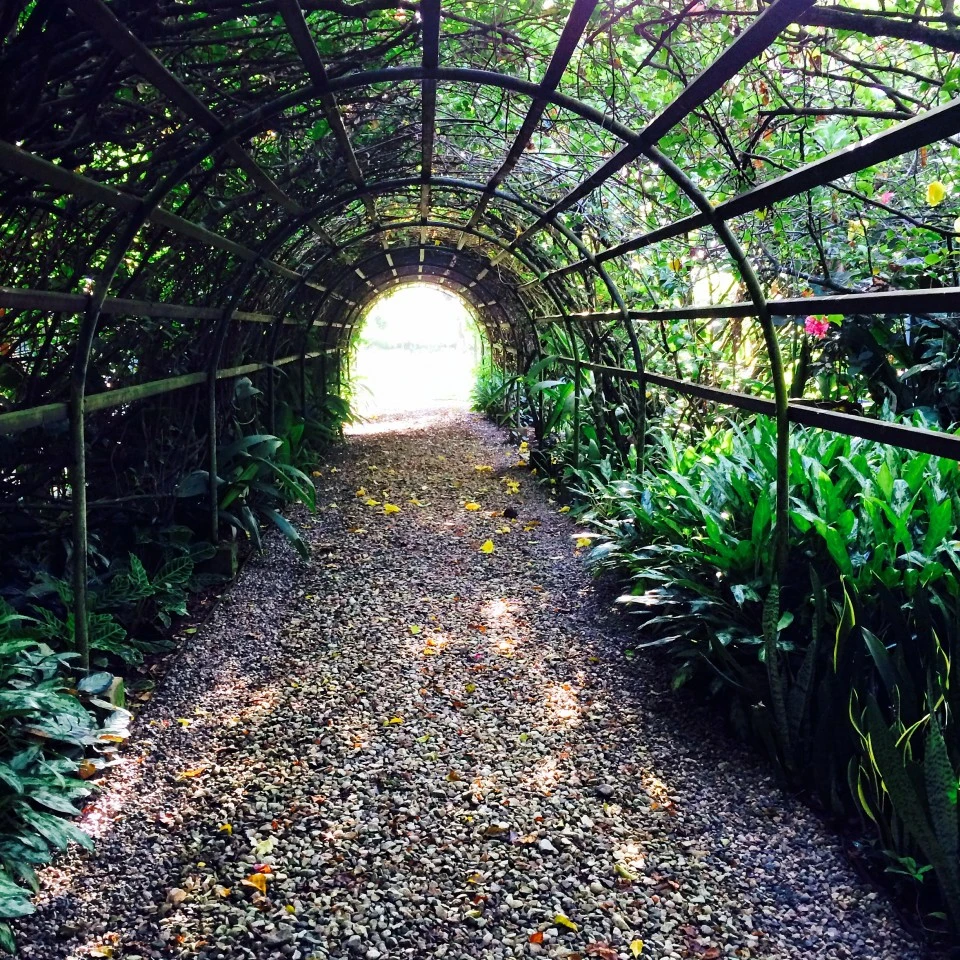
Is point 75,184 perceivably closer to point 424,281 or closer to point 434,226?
point 434,226

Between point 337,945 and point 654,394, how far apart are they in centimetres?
484

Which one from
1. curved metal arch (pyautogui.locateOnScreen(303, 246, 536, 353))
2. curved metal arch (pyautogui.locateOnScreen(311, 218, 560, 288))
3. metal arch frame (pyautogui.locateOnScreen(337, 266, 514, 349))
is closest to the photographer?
curved metal arch (pyautogui.locateOnScreen(311, 218, 560, 288))

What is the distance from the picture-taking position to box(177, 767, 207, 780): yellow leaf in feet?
8.30

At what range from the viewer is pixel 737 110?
3111 millimetres

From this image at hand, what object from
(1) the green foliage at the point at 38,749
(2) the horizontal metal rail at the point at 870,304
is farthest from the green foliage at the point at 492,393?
(1) the green foliage at the point at 38,749

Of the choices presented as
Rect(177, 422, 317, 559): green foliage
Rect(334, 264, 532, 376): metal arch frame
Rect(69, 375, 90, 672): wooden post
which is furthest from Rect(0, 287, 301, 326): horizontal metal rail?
Rect(334, 264, 532, 376): metal arch frame

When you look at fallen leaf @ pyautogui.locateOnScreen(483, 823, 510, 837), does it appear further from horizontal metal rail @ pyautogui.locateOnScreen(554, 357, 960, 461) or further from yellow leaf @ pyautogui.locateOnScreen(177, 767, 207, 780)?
horizontal metal rail @ pyautogui.locateOnScreen(554, 357, 960, 461)

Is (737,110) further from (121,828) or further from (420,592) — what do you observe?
(121,828)

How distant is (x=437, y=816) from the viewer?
2.36 metres

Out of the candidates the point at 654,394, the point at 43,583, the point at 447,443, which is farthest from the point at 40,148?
the point at 447,443

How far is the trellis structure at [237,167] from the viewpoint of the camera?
204cm

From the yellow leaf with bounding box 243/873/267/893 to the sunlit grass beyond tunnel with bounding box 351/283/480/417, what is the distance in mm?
13799

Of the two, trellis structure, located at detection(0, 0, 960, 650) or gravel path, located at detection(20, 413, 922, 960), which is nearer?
gravel path, located at detection(20, 413, 922, 960)

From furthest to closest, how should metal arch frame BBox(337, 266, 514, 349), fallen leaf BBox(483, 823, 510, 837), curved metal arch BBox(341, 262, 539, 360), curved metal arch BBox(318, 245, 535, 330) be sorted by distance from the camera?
metal arch frame BBox(337, 266, 514, 349)
curved metal arch BBox(341, 262, 539, 360)
curved metal arch BBox(318, 245, 535, 330)
fallen leaf BBox(483, 823, 510, 837)
